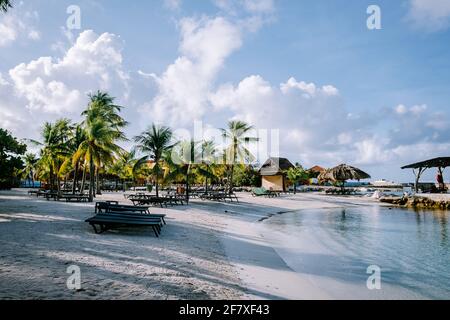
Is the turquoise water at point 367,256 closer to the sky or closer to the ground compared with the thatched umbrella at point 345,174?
closer to the ground

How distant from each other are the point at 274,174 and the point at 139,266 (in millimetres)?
36484

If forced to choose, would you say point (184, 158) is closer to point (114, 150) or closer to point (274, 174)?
point (114, 150)

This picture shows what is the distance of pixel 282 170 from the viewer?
41125mm

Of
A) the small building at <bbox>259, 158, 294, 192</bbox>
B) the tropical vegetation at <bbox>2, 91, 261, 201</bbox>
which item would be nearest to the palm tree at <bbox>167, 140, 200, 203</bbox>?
the tropical vegetation at <bbox>2, 91, 261, 201</bbox>

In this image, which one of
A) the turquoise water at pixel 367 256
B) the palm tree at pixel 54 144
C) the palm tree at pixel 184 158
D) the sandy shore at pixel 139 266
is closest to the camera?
the sandy shore at pixel 139 266

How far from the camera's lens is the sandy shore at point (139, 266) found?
4090mm

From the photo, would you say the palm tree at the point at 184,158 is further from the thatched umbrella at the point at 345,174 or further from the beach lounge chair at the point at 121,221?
the thatched umbrella at the point at 345,174

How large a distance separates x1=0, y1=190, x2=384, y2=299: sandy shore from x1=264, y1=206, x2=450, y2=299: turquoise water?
71cm

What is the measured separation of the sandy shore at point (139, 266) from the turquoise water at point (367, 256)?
28.1 inches

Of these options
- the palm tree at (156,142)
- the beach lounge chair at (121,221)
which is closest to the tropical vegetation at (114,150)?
the palm tree at (156,142)
